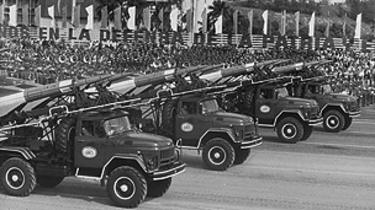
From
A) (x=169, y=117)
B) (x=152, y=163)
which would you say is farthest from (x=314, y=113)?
(x=152, y=163)

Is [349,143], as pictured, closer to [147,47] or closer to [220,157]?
[220,157]

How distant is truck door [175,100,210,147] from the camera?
55.5 feet

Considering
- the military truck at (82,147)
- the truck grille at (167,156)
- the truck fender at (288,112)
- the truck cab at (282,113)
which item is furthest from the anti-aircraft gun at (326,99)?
the truck grille at (167,156)

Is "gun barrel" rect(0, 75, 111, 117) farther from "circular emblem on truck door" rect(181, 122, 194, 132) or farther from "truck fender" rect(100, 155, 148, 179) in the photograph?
"circular emblem on truck door" rect(181, 122, 194, 132)

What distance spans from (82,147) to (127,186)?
4.21 ft

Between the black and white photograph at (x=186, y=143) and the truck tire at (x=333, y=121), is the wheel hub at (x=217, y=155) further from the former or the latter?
the truck tire at (x=333, y=121)

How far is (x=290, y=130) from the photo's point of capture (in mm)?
21969

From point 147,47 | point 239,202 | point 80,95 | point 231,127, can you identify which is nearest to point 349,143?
point 231,127

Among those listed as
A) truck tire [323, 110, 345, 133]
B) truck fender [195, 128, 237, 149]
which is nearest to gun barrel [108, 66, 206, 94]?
truck fender [195, 128, 237, 149]

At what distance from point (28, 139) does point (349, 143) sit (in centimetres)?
1272

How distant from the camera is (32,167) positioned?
13.1 metres

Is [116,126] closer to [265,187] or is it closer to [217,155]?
[265,187]

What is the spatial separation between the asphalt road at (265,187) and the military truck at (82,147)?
448 mm

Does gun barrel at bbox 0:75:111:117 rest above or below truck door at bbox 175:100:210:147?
above
